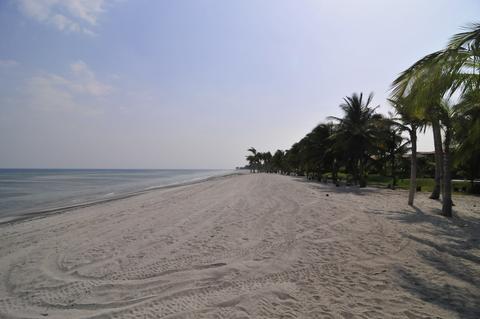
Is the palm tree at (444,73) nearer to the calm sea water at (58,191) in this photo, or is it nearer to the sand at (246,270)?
the sand at (246,270)

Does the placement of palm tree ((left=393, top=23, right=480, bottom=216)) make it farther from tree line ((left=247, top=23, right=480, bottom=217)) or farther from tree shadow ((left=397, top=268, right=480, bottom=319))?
tree shadow ((left=397, top=268, right=480, bottom=319))

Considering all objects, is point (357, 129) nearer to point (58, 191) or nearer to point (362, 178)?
point (362, 178)

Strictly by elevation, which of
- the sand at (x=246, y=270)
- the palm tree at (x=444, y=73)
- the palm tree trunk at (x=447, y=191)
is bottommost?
the sand at (x=246, y=270)

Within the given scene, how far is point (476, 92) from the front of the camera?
6121 mm

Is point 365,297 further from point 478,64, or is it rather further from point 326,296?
point 478,64

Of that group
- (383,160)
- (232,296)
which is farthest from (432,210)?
(383,160)

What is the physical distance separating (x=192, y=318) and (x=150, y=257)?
7.80 ft

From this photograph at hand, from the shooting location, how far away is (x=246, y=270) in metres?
4.30

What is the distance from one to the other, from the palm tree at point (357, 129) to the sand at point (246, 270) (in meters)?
17.3

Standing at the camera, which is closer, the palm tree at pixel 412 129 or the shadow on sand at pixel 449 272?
the shadow on sand at pixel 449 272

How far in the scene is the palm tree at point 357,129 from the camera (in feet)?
79.9

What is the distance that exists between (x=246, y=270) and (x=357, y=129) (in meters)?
23.5

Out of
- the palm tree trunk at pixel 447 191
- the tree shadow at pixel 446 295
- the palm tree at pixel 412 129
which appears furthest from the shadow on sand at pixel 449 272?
the palm tree at pixel 412 129

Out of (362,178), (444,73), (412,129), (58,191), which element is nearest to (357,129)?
(362,178)
